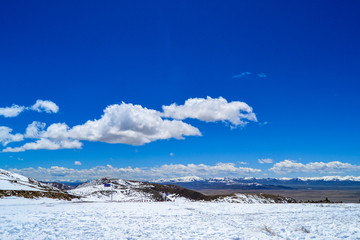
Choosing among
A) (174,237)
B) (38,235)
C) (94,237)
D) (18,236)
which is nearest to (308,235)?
(174,237)

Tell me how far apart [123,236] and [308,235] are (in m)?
11.2

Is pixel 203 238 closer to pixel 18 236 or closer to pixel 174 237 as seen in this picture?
pixel 174 237

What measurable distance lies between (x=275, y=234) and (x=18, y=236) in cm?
1493

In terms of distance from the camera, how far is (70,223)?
17109mm

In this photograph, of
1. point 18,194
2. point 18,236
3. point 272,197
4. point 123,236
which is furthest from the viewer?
point 272,197

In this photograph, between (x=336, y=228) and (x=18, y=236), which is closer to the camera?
(x=18, y=236)

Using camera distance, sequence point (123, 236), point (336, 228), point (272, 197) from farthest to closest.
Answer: point (272, 197) → point (336, 228) → point (123, 236)

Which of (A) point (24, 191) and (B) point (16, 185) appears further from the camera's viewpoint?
(B) point (16, 185)

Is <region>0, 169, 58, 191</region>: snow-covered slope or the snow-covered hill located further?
<region>0, 169, 58, 191</region>: snow-covered slope

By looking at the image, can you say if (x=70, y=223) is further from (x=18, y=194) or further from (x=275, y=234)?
(x=18, y=194)

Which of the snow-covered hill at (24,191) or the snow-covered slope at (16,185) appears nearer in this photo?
the snow-covered hill at (24,191)

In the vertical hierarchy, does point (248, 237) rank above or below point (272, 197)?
above

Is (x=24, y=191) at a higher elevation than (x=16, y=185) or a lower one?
higher

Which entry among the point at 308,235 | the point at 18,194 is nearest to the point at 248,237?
the point at 308,235
